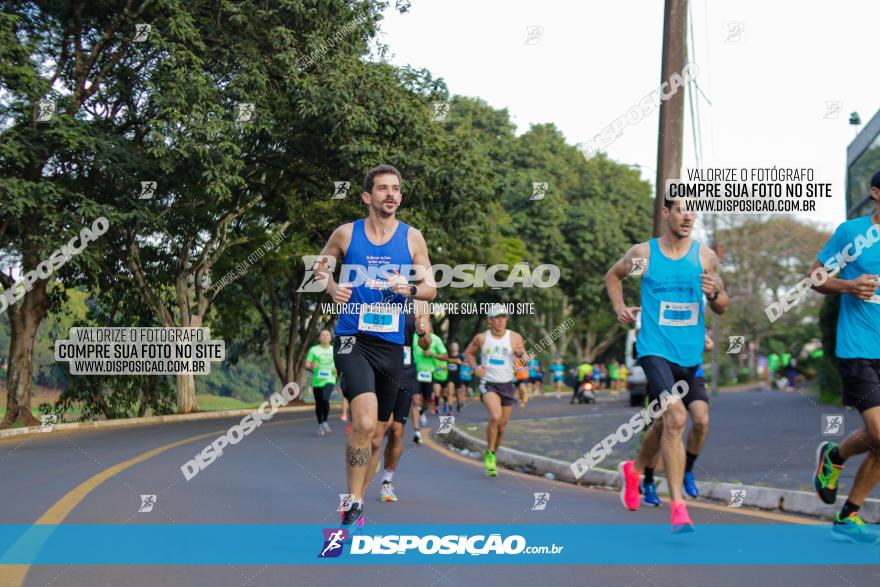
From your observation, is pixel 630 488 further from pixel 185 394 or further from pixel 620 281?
pixel 185 394

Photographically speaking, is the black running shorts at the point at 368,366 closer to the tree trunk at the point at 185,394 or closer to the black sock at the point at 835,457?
the black sock at the point at 835,457

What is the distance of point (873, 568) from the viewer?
19.5ft

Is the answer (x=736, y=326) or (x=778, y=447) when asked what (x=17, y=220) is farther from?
(x=736, y=326)

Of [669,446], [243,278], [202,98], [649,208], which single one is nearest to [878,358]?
[669,446]

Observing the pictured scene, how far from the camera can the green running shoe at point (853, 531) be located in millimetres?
6812

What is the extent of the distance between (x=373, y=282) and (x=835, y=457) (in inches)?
125

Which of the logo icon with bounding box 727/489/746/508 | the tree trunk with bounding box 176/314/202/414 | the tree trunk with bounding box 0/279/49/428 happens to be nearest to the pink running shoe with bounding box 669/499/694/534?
the logo icon with bounding box 727/489/746/508

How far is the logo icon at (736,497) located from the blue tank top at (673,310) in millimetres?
2276

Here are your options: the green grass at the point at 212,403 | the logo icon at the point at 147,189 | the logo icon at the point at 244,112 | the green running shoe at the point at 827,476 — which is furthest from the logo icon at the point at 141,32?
the green running shoe at the point at 827,476

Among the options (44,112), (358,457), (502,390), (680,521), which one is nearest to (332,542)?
(358,457)

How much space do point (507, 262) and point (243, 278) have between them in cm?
1298

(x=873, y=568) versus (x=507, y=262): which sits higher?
(x=507, y=262)

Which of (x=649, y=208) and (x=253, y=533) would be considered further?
(x=649, y=208)

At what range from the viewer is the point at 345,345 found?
265 inches
